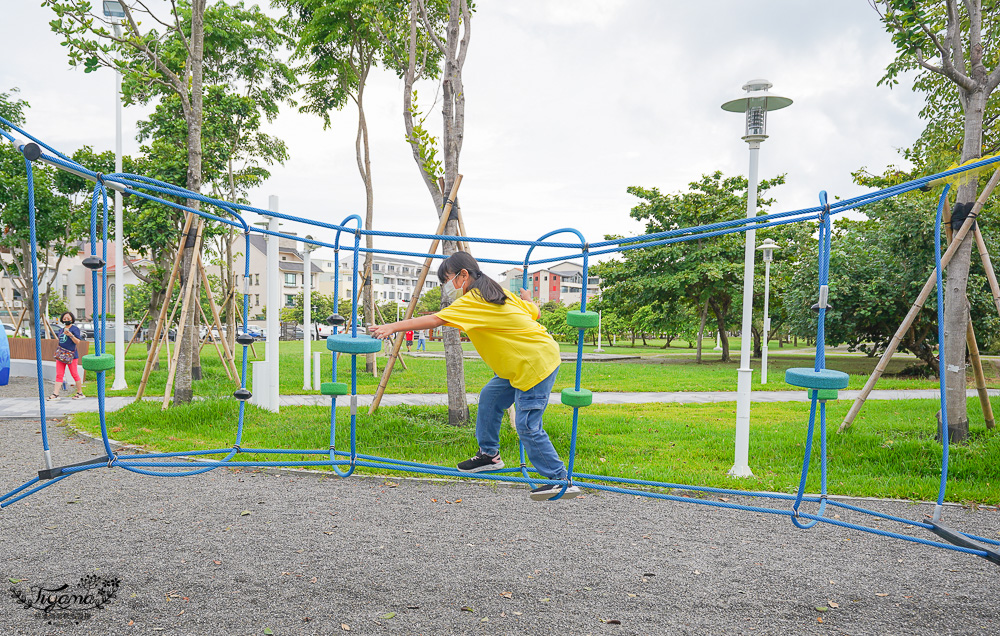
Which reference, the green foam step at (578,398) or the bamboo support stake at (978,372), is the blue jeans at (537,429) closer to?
the green foam step at (578,398)

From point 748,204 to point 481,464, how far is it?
3.53 metres

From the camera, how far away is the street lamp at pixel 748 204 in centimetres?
558

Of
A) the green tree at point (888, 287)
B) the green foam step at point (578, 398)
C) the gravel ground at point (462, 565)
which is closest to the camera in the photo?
the gravel ground at point (462, 565)

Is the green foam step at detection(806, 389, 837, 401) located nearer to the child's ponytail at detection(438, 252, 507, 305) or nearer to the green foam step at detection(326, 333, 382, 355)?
the child's ponytail at detection(438, 252, 507, 305)

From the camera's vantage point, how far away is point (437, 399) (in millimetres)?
10383

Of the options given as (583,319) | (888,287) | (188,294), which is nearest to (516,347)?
(583,319)

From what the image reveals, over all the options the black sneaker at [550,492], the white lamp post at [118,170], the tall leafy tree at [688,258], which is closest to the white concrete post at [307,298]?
the white lamp post at [118,170]

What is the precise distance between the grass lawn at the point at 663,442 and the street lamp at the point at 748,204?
268 millimetres

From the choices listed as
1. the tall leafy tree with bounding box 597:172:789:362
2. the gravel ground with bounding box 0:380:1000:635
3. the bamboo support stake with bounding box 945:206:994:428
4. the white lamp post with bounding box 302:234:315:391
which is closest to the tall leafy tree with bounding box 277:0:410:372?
the white lamp post with bounding box 302:234:315:391

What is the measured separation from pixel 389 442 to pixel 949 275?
17.5 ft

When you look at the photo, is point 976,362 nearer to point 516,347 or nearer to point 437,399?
point 516,347

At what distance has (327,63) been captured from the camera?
11.9m

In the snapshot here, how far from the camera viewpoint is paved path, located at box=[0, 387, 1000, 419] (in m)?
9.12

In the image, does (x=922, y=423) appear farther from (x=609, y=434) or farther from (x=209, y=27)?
(x=209, y=27)
